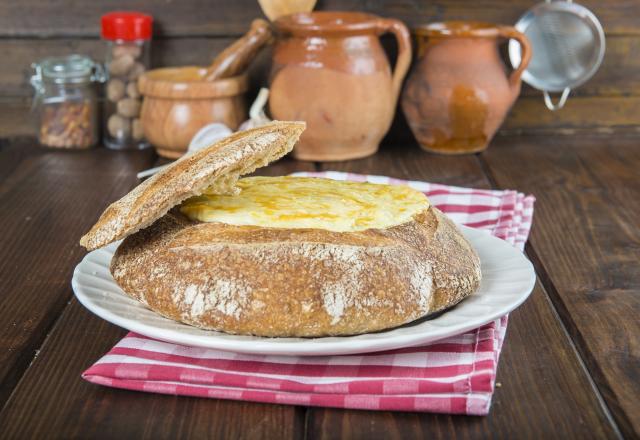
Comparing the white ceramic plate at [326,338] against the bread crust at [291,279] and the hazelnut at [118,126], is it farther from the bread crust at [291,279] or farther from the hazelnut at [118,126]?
the hazelnut at [118,126]

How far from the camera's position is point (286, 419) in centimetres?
83

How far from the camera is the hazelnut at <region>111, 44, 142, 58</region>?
1995 mm

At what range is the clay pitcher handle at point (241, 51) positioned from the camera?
190 cm

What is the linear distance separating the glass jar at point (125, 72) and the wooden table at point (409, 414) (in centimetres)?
19

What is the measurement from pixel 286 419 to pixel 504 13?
148 centimetres

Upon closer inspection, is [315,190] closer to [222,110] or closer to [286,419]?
[286,419]

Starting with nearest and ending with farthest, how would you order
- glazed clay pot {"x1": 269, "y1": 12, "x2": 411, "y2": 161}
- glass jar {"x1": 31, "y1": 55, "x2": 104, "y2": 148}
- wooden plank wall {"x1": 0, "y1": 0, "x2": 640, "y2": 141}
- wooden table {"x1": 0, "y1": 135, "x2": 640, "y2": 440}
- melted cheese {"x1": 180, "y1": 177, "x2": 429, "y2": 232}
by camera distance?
wooden table {"x1": 0, "y1": 135, "x2": 640, "y2": 440} < melted cheese {"x1": 180, "y1": 177, "x2": 429, "y2": 232} < glazed clay pot {"x1": 269, "y1": 12, "x2": 411, "y2": 161} < glass jar {"x1": 31, "y1": 55, "x2": 104, "y2": 148} < wooden plank wall {"x1": 0, "y1": 0, "x2": 640, "y2": 141}

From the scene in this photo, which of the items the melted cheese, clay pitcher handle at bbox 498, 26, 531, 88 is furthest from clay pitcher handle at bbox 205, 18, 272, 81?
the melted cheese

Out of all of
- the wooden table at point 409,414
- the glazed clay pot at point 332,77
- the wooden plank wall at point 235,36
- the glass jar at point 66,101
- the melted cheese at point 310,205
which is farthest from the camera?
the wooden plank wall at point 235,36

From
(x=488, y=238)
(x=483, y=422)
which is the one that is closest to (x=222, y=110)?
(x=488, y=238)

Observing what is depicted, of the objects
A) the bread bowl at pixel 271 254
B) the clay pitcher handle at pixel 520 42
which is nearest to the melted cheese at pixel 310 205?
the bread bowl at pixel 271 254

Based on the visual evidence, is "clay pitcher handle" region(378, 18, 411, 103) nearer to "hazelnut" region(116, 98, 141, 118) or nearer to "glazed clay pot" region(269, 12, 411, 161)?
"glazed clay pot" region(269, 12, 411, 161)

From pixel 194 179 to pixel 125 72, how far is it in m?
1.17

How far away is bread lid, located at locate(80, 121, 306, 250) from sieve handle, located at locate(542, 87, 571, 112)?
1245 mm
